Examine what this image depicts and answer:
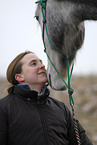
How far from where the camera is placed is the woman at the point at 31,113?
1.63 m

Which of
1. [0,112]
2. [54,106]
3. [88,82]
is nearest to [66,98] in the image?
[88,82]

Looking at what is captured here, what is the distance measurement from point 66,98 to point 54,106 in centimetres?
440

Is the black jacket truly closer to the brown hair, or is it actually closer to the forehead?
the brown hair

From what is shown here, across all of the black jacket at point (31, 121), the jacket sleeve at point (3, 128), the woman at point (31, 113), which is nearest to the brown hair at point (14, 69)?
the woman at point (31, 113)

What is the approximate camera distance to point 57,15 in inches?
74.9

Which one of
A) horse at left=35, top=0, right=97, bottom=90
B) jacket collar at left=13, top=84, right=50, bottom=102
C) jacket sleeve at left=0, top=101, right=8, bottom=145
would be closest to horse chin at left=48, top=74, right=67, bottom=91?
horse at left=35, top=0, right=97, bottom=90

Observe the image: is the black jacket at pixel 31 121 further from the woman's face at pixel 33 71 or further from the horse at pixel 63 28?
the horse at pixel 63 28

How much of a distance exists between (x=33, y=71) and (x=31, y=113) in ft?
1.54

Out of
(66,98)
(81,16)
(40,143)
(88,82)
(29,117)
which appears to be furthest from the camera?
(88,82)

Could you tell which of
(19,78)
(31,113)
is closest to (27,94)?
(31,113)

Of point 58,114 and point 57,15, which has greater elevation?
point 57,15

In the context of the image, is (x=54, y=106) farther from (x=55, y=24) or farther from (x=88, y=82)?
(x=88, y=82)

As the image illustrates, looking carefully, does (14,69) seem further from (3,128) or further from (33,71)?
(3,128)

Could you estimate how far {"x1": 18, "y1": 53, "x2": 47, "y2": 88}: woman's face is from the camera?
76.0 inches
